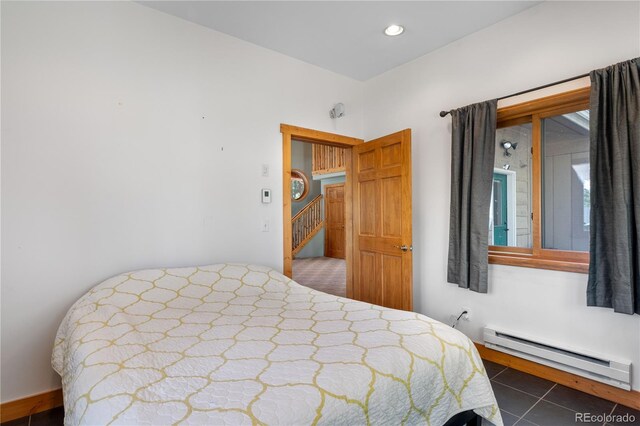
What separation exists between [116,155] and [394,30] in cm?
243

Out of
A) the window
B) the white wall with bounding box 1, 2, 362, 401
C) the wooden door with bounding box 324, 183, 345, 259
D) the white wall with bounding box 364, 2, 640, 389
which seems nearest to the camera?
the white wall with bounding box 1, 2, 362, 401

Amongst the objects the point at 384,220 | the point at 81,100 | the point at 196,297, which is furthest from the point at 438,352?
the point at 81,100

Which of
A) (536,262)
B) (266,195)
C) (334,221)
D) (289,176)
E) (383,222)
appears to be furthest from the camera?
(334,221)

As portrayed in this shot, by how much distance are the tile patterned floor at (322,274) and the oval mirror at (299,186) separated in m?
1.75

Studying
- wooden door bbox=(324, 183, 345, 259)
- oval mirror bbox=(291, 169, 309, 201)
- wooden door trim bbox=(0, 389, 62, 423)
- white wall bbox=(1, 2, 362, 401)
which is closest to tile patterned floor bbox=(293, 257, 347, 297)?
wooden door bbox=(324, 183, 345, 259)

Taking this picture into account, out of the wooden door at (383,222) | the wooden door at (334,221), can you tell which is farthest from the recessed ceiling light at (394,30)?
the wooden door at (334,221)

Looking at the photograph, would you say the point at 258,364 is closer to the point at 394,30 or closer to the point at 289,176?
the point at 289,176

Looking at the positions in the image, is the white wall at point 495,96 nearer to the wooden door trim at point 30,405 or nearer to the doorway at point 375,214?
the doorway at point 375,214

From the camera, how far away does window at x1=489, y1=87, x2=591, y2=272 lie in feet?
8.07

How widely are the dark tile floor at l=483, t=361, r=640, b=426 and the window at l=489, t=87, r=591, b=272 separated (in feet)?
2.76

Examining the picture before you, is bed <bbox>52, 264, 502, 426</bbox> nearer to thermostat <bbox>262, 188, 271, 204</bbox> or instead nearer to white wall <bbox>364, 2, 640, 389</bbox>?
thermostat <bbox>262, 188, 271, 204</bbox>

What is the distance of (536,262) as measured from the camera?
2.53 m

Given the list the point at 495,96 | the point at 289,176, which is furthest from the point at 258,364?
the point at 495,96

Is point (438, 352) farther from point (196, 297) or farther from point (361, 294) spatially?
point (361, 294)
